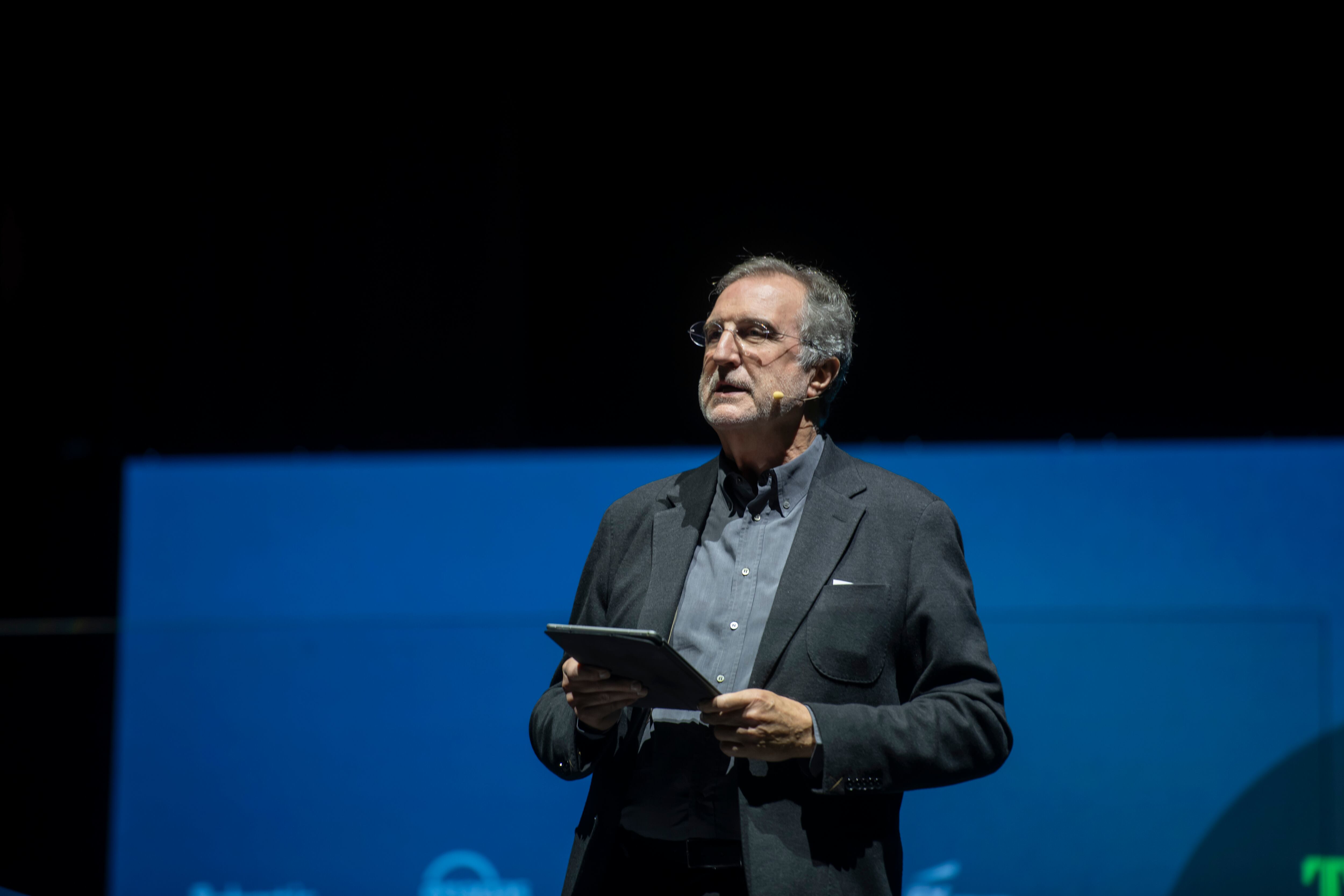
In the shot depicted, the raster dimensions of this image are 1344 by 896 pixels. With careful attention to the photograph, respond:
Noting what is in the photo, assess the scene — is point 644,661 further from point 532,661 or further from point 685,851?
point 532,661

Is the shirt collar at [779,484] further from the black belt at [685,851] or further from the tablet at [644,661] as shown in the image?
the black belt at [685,851]

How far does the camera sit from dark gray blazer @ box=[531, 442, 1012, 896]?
140cm

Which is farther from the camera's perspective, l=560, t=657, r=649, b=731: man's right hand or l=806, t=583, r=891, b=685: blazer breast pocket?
l=806, t=583, r=891, b=685: blazer breast pocket

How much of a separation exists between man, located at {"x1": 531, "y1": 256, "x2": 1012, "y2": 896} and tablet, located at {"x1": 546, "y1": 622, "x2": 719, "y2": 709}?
1.0 inches

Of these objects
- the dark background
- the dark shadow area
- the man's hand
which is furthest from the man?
the dark shadow area

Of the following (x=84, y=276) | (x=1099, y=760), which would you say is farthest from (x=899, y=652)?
(x=84, y=276)

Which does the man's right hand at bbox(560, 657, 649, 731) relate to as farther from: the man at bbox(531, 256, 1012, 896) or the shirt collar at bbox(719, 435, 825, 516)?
the shirt collar at bbox(719, 435, 825, 516)

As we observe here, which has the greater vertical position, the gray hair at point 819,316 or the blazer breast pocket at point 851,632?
the gray hair at point 819,316

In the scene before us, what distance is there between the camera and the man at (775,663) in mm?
1404

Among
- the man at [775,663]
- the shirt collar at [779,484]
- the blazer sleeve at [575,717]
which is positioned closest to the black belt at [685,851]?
the man at [775,663]

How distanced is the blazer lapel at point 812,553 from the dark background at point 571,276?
5.24ft

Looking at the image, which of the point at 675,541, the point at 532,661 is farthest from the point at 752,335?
the point at 532,661

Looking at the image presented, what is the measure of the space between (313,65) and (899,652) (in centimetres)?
300

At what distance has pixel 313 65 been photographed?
3.60 metres
